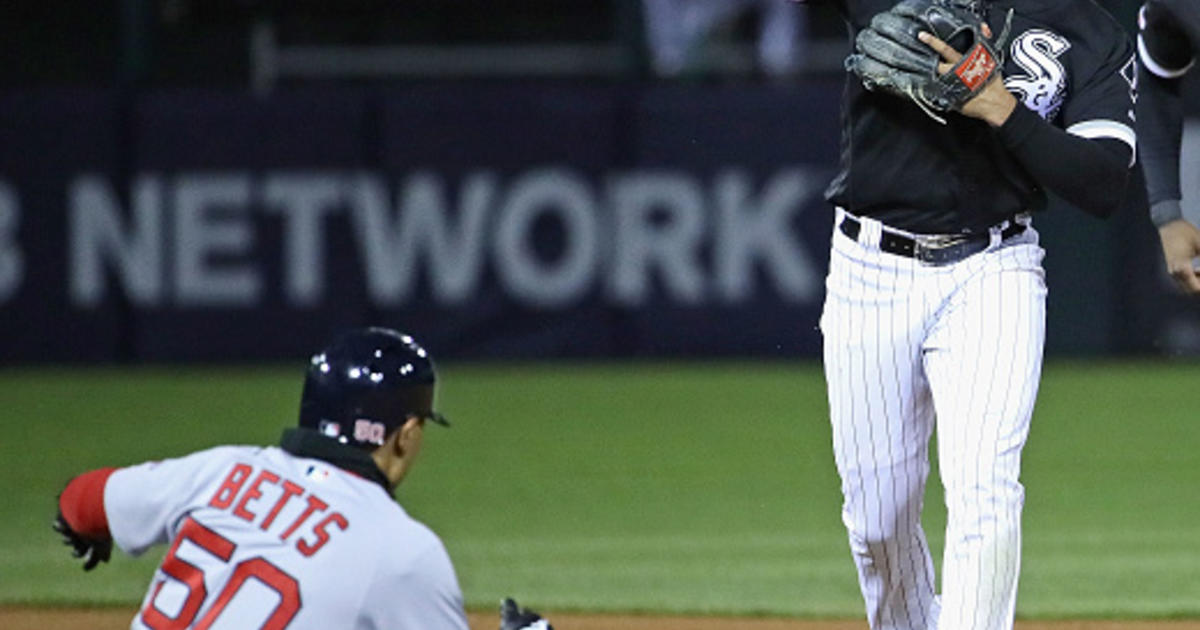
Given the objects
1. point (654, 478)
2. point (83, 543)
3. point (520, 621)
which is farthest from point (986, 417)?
point (654, 478)

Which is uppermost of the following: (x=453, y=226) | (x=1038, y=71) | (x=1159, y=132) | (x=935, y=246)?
(x=1038, y=71)

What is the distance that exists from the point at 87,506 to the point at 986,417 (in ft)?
6.12

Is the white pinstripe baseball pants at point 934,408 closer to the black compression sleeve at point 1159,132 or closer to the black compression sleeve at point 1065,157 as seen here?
the black compression sleeve at point 1065,157

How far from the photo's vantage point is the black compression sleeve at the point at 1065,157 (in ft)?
14.3

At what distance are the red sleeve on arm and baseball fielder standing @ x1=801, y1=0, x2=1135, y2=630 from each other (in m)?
1.77

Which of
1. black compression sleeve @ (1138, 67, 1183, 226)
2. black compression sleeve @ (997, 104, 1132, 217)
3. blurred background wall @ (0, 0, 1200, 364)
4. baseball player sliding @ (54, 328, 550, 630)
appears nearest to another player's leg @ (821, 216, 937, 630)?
black compression sleeve @ (997, 104, 1132, 217)

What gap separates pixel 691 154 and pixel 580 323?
1219 millimetres

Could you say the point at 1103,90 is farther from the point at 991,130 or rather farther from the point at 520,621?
the point at 520,621

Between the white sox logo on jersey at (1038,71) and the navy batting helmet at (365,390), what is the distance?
1.70m

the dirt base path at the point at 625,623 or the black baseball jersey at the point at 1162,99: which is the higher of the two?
the black baseball jersey at the point at 1162,99

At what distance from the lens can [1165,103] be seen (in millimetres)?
5246

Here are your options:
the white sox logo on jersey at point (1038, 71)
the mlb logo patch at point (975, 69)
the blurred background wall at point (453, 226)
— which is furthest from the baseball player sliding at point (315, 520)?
the blurred background wall at point (453, 226)

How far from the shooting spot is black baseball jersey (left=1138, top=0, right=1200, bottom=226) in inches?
202

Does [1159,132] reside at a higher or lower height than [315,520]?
higher
